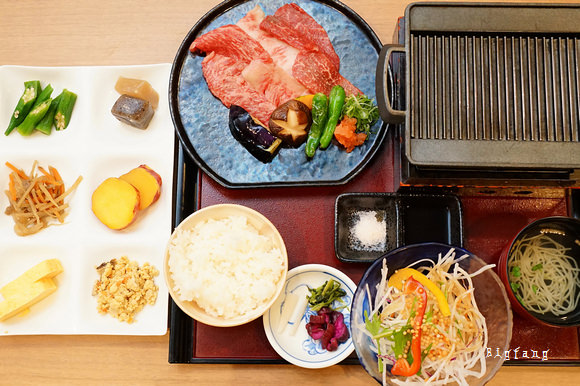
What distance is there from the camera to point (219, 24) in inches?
92.4

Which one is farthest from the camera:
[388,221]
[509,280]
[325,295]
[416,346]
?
[388,221]

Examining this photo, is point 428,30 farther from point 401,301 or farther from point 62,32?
point 62,32

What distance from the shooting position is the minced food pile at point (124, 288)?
2129mm

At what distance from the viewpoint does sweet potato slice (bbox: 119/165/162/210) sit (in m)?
2.20

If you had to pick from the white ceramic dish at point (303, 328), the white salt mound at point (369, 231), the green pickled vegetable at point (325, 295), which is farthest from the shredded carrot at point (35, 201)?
the white salt mound at point (369, 231)

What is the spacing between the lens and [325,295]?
205cm

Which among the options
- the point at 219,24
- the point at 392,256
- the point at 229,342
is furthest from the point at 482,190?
the point at 219,24

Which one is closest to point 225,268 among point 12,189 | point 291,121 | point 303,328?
point 303,328

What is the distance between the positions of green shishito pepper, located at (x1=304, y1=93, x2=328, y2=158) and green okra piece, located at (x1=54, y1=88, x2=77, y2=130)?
1.26 meters

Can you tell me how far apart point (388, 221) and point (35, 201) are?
175cm

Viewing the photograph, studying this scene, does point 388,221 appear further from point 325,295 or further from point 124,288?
point 124,288

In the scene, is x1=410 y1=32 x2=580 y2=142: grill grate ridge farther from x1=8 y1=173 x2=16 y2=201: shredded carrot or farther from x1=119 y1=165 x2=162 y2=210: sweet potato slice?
x1=8 y1=173 x2=16 y2=201: shredded carrot

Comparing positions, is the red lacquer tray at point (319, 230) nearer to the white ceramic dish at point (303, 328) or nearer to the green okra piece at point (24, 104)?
the white ceramic dish at point (303, 328)

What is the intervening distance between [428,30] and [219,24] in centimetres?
111
